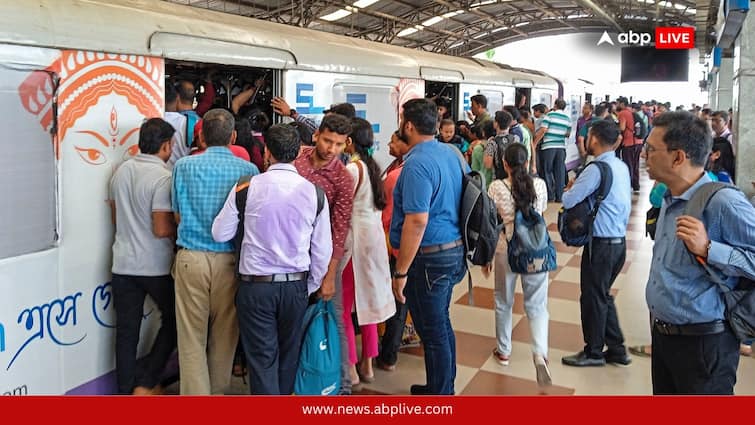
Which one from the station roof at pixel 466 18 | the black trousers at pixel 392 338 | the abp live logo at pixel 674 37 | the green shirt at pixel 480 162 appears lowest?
the black trousers at pixel 392 338

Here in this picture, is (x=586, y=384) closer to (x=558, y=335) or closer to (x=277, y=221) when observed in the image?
(x=558, y=335)

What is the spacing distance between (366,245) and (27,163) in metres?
1.65

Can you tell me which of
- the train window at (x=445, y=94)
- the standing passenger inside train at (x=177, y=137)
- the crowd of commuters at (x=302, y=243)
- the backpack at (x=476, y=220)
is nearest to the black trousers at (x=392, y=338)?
the crowd of commuters at (x=302, y=243)

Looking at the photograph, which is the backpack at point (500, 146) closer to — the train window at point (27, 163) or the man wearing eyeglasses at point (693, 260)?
the man wearing eyeglasses at point (693, 260)

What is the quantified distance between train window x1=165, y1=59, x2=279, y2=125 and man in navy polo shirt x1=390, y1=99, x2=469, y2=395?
2.03 metres

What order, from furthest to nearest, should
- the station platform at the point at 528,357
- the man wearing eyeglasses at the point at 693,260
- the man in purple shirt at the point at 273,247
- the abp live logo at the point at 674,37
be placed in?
the abp live logo at the point at 674,37
the station platform at the point at 528,357
the man in purple shirt at the point at 273,247
the man wearing eyeglasses at the point at 693,260

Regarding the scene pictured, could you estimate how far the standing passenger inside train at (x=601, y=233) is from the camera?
383 cm

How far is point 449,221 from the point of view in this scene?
3281 mm

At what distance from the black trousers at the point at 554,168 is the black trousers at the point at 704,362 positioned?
756 centimetres

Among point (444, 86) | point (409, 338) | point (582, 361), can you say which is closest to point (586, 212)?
point (582, 361)

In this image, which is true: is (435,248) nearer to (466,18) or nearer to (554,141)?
(554,141)

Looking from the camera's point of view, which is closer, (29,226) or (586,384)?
(29,226)

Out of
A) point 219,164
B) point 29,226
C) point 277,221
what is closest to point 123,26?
point 219,164

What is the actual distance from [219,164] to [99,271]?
2.63 feet
